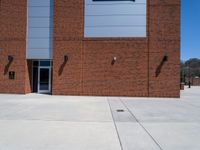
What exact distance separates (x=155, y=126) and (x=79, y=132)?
2.62 m

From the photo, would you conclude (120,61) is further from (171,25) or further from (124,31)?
(171,25)

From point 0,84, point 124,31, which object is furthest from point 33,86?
point 124,31

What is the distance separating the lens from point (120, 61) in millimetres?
18391

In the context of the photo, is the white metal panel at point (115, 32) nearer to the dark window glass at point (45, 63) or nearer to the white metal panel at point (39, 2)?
the white metal panel at point (39, 2)

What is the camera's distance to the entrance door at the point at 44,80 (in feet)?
67.3

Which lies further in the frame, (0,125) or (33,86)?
(33,86)

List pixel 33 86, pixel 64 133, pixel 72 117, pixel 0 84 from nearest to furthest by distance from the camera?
pixel 64 133 → pixel 72 117 → pixel 0 84 → pixel 33 86

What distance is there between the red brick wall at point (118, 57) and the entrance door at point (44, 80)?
6.63ft

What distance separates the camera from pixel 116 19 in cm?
1847

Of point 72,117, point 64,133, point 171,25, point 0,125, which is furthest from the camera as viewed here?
point 171,25

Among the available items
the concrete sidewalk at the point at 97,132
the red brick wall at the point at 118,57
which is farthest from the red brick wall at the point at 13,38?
the concrete sidewalk at the point at 97,132

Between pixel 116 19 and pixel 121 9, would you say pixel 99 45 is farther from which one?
pixel 121 9

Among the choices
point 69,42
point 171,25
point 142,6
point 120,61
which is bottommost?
point 120,61

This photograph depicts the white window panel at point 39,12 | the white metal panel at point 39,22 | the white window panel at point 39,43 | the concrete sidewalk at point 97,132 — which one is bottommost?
the concrete sidewalk at point 97,132
